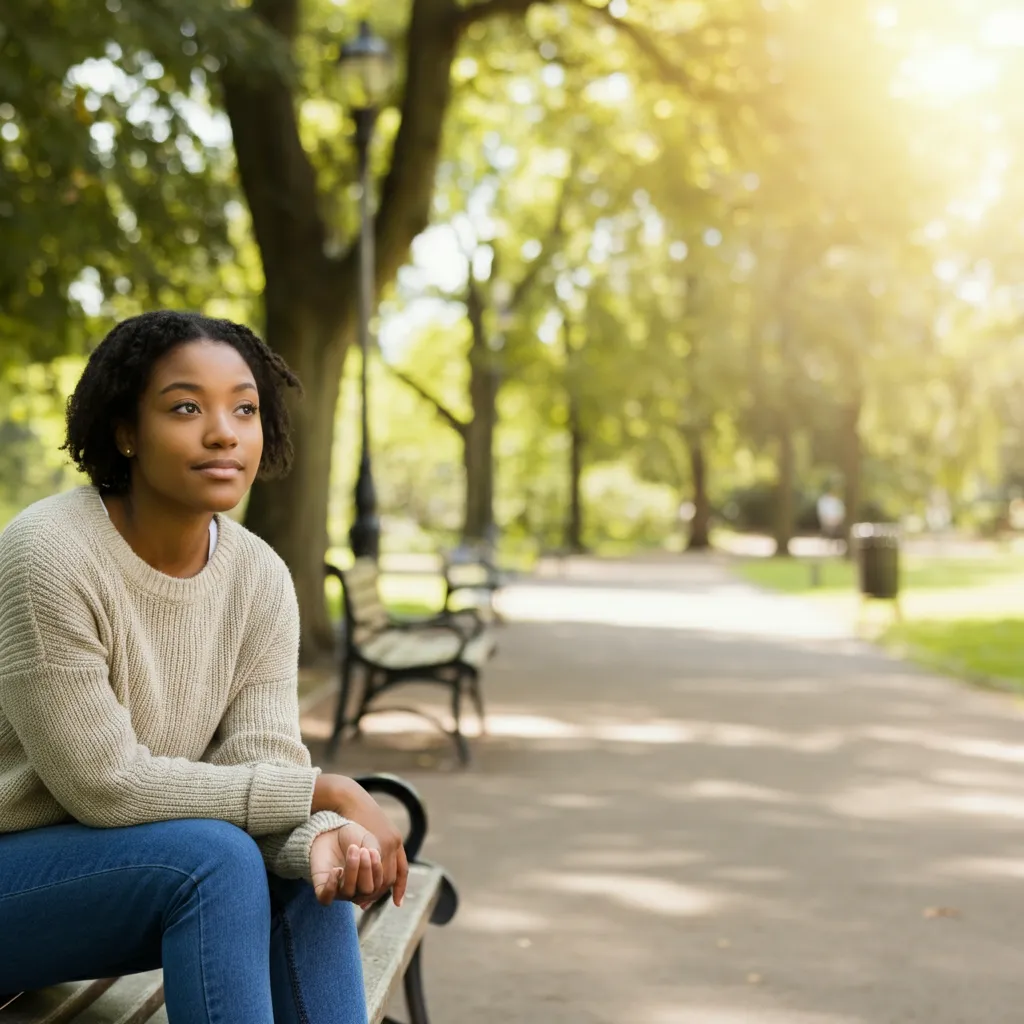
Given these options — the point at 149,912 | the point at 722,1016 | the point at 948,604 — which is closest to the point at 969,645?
the point at 948,604

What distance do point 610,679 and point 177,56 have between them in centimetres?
583

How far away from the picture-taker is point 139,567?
8.43ft

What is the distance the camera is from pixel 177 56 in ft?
31.6

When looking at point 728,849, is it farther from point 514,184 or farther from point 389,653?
point 514,184

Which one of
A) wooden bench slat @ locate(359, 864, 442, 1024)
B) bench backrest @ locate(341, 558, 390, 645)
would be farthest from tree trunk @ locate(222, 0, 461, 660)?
wooden bench slat @ locate(359, 864, 442, 1024)

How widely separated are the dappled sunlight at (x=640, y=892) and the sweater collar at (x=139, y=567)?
3007mm

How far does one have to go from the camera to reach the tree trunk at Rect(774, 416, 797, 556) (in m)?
38.7

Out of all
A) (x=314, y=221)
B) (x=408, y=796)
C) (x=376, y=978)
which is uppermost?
(x=314, y=221)

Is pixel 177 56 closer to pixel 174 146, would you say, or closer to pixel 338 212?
pixel 174 146

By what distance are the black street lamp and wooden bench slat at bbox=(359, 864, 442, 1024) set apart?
9.79 m

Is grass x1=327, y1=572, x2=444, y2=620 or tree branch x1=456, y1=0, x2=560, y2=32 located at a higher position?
tree branch x1=456, y1=0, x2=560, y2=32

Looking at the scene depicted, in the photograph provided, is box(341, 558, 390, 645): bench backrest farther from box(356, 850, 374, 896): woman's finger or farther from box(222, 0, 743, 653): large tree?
box(356, 850, 374, 896): woman's finger

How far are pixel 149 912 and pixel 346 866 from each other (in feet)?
1.05

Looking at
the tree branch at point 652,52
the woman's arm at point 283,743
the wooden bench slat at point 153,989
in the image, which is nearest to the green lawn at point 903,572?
the tree branch at point 652,52
